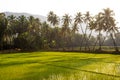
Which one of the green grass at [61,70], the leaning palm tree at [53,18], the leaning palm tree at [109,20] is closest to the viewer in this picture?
the green grass at [61,70]

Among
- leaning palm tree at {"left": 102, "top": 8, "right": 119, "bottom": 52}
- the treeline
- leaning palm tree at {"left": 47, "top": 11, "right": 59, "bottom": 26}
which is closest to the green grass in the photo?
leaning palm tree at {"left": 102, "top": 8, "right": 119, "bottom": 52}

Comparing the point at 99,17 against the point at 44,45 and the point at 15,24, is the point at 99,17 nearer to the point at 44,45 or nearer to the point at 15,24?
the point at 44,45

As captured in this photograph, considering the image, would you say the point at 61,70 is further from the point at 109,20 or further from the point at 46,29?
the point at 46,29

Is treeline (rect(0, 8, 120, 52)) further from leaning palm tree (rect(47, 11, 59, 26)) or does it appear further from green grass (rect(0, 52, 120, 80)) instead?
green grass (rect(0, 52, 120, 80))

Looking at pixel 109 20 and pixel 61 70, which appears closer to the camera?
pixel 61 70

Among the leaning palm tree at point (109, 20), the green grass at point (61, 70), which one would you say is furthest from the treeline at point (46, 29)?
the green grass at point (61, 70)

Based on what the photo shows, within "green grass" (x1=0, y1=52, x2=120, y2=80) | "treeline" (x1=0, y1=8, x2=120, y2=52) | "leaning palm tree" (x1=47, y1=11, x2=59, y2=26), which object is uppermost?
"leaning palm tree" (x1=47, y1=11, x2=59, y2=26)

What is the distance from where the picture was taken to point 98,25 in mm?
71375

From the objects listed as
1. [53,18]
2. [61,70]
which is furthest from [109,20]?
[61,70]

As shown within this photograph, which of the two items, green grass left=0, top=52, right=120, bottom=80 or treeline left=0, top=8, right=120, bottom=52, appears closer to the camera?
green grass left=0, top=52, right=120, bottom=80

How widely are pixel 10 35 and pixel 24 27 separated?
28.8 ft

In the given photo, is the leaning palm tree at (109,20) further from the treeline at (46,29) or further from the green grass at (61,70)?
the green grass at (61,70)

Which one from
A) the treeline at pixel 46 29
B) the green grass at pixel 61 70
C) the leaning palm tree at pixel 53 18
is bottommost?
the green grass at pixel 61 70

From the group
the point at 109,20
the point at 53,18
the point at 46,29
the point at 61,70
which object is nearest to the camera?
the point at 61,70
